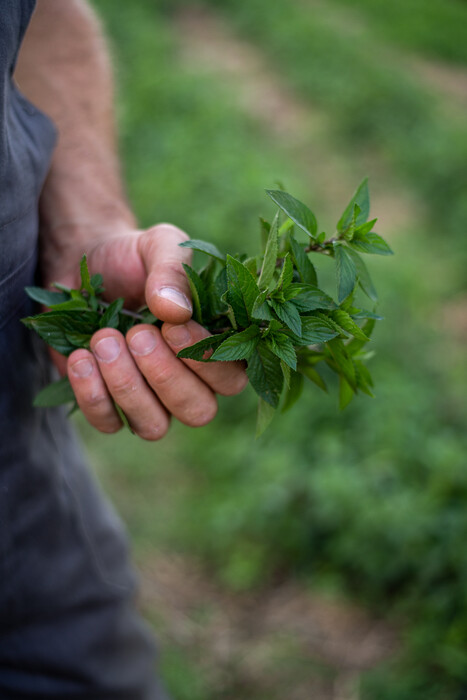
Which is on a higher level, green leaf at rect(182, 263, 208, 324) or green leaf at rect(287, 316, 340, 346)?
green leaf at rect(287, 316, 340, 346)

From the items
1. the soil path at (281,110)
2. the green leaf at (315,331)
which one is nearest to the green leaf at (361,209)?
the green leaf at (315,331)

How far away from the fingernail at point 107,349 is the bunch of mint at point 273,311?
2.4 inches

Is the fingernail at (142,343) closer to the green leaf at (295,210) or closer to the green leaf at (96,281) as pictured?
the green leaf at (96,281)

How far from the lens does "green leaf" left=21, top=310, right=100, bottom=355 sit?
118 centimetres

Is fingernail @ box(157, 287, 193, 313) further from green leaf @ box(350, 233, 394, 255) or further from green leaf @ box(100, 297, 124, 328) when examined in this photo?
green leaf @ box(350, 233, 394, 255)

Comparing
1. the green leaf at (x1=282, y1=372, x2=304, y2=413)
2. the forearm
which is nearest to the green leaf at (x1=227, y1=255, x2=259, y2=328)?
the green leaf at (x1=282, y1=372, x2=304, y2=413)

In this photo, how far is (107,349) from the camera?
3.89ft

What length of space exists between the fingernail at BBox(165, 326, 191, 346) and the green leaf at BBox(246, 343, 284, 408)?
0.13 metres

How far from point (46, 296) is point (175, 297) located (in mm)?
274

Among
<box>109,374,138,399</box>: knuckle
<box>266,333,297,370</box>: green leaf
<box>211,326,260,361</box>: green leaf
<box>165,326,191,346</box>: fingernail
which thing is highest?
<box>266,333,297,370</box>: green leaf

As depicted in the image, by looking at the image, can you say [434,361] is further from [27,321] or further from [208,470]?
[27,321]

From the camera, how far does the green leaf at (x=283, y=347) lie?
103cm

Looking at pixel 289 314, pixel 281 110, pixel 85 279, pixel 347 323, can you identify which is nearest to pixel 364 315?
pixel 347 323

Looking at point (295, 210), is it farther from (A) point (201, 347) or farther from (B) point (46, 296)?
(B) point (46, 296)
